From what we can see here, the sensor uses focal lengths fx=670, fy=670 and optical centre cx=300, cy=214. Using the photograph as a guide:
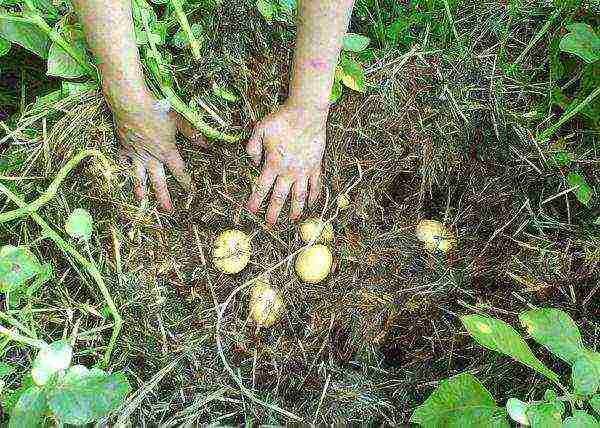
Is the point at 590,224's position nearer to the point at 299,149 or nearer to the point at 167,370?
the point at 299,149

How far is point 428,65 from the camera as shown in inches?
47.6

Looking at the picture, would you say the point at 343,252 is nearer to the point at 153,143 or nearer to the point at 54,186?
the point at 153,143

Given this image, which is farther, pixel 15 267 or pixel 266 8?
pixel 266 8

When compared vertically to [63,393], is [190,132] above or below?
above

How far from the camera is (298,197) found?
1147mm

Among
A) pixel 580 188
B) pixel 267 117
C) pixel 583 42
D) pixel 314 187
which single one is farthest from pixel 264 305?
pixel 583 42

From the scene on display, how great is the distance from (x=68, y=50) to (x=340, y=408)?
71 centimetres

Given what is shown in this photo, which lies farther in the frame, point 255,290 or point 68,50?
point 255,290

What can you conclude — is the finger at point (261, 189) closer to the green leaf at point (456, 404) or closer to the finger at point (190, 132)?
the finger at point (190, 132)

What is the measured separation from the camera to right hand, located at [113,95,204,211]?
1.07 m

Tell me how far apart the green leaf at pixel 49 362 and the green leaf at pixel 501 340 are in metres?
0.54

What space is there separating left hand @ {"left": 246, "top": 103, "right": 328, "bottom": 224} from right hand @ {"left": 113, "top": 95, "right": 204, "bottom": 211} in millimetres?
122

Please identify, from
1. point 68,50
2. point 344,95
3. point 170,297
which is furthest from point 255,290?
point 68,50

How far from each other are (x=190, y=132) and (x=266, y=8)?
0.80ft
